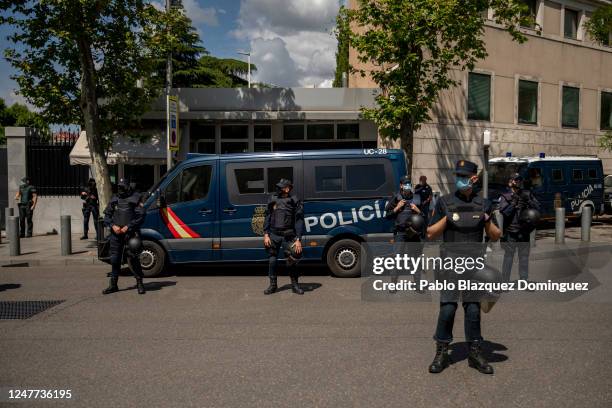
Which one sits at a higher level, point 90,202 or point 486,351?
point 90,202

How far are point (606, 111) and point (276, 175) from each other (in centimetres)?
1962

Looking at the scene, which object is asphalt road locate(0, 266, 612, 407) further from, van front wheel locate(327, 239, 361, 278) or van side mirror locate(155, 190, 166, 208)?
van side mirror locate(155, 190, 166, 208)

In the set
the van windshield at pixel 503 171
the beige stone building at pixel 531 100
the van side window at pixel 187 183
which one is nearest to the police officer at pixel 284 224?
the van side window at pixel 187 183

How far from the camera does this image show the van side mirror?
8.88m

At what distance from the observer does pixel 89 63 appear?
11.8 metres

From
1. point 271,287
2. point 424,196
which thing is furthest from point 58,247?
point 424,196

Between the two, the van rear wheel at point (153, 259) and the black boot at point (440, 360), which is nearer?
the black boot at point (440, 360)

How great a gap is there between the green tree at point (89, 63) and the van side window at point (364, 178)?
21.0ft

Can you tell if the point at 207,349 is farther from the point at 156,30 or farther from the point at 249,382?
the point at 156,30

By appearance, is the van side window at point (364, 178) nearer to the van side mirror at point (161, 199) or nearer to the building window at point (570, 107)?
the van side mirror at point (161, 199)

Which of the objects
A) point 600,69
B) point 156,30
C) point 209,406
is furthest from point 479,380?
point 600,69

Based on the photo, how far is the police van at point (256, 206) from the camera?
885cm

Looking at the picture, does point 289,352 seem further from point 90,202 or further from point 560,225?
point 90,202

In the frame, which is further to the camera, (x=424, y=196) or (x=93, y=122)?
(x=93, y=122)
